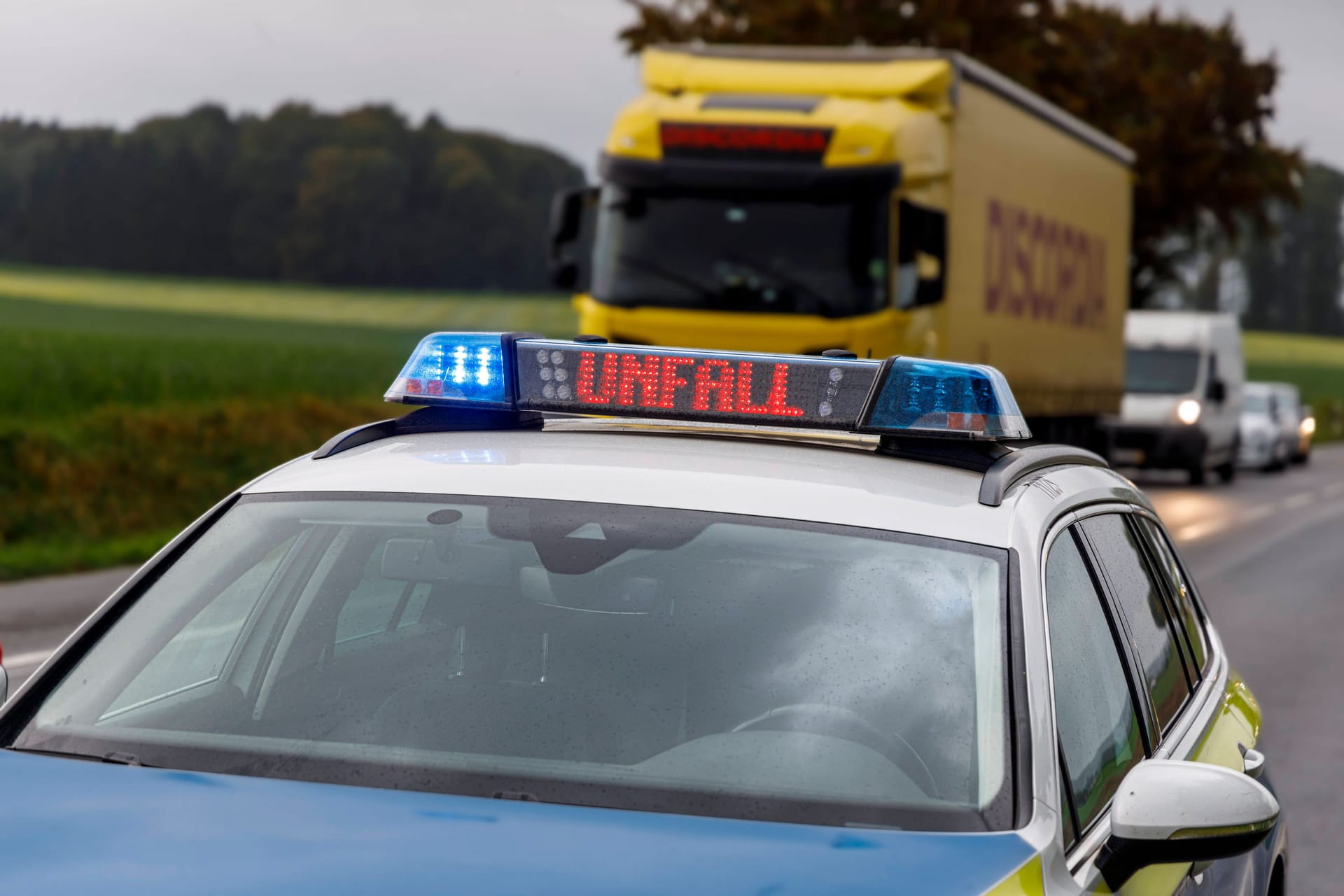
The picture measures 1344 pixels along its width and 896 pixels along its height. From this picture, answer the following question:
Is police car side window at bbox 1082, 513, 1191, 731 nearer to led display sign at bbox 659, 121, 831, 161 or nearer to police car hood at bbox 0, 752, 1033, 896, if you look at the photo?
police car hood at bbox 0, 752, 1033, 896

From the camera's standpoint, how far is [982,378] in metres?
3.21

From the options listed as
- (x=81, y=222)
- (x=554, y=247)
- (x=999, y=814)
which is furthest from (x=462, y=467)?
(x=81, y=222)

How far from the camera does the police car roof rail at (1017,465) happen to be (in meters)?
3.03

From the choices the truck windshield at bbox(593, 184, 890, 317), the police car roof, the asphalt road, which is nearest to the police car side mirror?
the police car roof

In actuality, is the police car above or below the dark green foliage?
above

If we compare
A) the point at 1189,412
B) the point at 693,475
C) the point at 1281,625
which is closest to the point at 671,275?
the point at 1281,625

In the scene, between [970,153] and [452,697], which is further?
[970,153]

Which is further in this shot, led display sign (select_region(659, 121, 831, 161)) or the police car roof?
led display sign (select_region(659, 121, 831, 161))

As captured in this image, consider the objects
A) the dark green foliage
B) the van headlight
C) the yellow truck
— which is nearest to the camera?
the yellow truck

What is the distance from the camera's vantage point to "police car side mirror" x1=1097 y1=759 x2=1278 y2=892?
2.62 metres

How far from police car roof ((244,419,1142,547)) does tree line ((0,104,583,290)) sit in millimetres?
28593

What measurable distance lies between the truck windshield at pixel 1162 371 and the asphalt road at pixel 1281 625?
4006mm

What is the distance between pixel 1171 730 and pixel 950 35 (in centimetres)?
3288

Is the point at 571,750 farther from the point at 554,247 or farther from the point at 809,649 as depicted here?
the point at 554,247
